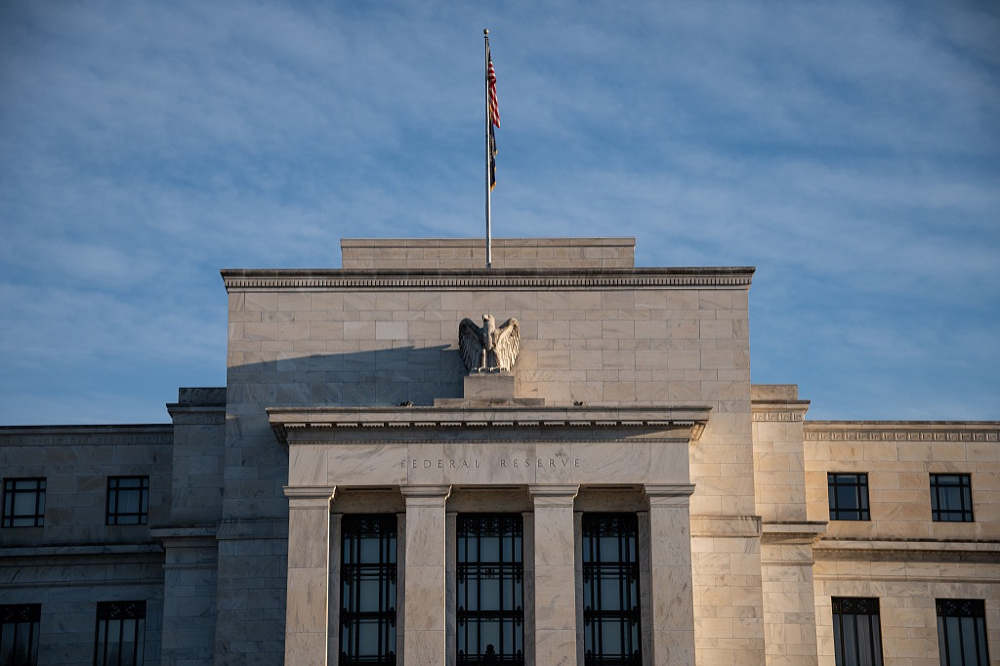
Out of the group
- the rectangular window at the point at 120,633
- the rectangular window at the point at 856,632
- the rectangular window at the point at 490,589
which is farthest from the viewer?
the rectangular window at the point at 120,633

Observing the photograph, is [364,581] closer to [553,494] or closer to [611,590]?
[553,494]

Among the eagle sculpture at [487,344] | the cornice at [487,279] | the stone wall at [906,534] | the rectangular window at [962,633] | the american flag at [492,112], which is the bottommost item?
the rectangular window at [962,633]

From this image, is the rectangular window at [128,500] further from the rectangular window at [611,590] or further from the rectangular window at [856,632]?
the rectangular window at [856,632]

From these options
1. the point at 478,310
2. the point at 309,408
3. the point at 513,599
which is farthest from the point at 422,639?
the point at 478,310

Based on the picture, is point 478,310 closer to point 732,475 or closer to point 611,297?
point 611,297

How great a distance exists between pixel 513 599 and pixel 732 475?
8.04 meters

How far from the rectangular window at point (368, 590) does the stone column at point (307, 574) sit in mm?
1122

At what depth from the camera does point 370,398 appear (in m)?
52.8

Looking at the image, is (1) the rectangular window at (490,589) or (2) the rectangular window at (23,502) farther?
(2) the rectangular window at (23,502)

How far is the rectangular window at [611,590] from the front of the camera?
49719 mm

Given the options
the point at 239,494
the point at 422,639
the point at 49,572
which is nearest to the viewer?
the point at 422,639

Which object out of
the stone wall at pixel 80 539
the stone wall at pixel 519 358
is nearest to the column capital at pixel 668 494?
the stone wall at pixel 519 358

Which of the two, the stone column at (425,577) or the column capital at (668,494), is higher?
the column capital at (668,494)

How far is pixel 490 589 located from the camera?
50.2 m
